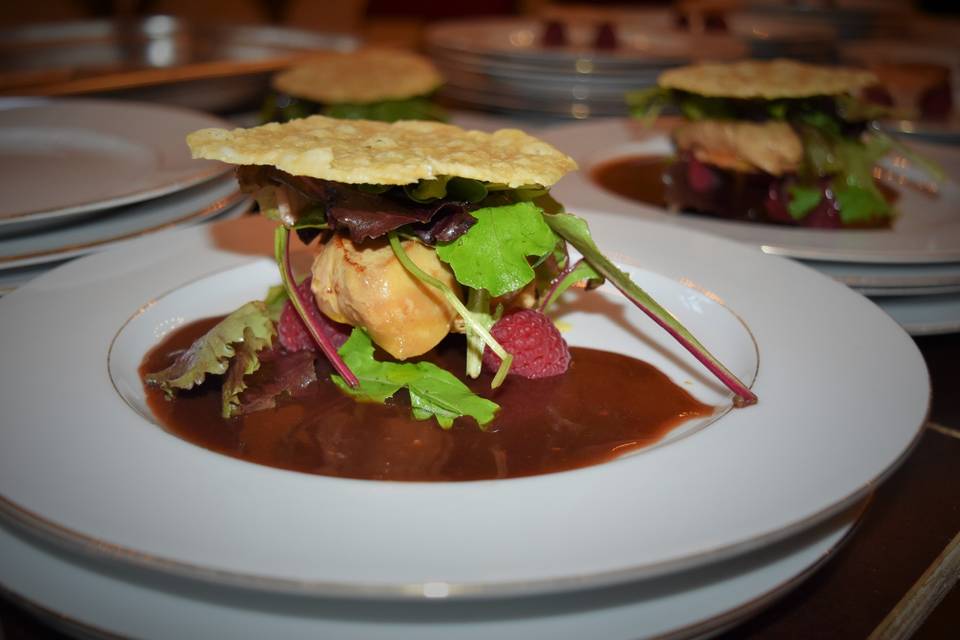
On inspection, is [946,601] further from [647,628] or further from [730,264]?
[730,264]

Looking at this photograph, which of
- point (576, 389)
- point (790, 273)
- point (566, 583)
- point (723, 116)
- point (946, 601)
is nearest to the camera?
point (566, 583)

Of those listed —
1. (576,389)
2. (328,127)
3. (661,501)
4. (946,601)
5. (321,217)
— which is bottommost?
(946,601)

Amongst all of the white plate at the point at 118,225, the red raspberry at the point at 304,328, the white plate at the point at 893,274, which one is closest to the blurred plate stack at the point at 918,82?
the white plate at the point at 893,274

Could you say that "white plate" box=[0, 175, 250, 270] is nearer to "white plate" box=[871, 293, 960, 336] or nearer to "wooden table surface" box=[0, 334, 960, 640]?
"wooden table surface" box=[0, 334, 960, 640]

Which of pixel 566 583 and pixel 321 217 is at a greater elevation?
pixel 321 217

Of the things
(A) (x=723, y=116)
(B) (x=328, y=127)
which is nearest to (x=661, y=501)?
(B) (x=328, y=127)

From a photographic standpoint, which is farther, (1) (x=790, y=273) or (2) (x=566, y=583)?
(1) (x=790, y=273)

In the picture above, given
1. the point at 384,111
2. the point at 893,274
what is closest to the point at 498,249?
the point at 893,274

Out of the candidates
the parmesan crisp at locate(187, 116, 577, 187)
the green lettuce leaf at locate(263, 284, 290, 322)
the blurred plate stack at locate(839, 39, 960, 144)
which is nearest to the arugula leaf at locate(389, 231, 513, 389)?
the parmesan crisp at locate(187, 116, 577, 187)
